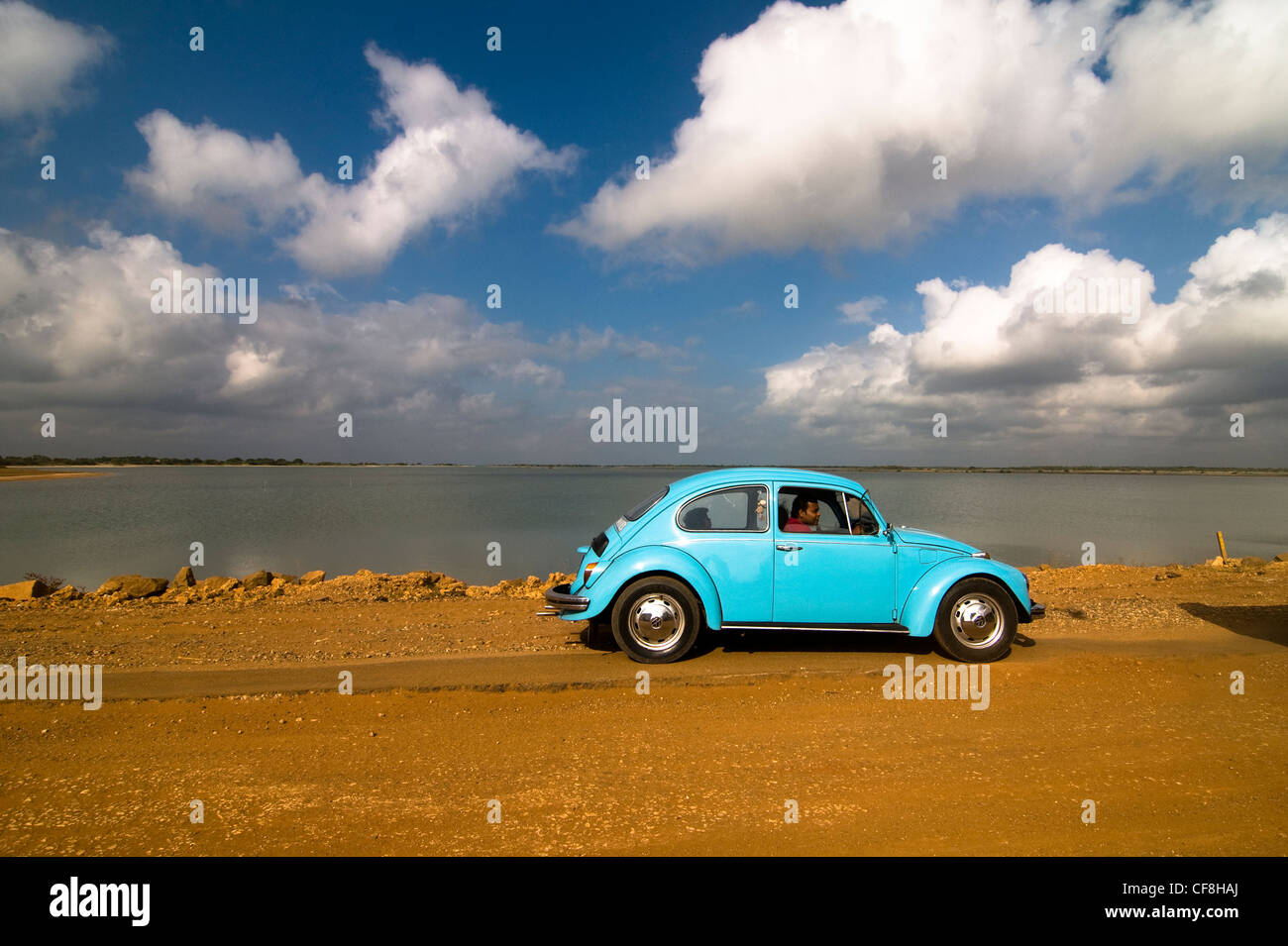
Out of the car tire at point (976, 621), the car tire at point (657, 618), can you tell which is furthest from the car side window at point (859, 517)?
the car tire at point (657, 618)

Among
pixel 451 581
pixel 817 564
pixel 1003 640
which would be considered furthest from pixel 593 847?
pixel 451 581

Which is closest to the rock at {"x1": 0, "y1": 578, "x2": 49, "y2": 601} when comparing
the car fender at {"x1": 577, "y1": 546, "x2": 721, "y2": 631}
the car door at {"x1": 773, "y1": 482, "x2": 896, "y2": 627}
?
the car fender at {"x1": 577, "y1": 546, "x2": 721, "y2": 631}

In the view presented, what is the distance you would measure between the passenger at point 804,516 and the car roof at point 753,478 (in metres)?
0.22

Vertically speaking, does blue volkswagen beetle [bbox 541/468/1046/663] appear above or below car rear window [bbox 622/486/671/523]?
below

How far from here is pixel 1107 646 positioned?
733cm

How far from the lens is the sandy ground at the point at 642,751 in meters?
3.55

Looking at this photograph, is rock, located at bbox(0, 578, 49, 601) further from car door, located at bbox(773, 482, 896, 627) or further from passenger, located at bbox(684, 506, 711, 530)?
car door, located at bbox(773, 482, 896, 627)

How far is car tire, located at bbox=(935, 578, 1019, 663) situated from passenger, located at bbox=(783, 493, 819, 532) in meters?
1.45

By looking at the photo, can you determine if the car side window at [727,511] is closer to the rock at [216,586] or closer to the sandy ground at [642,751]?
the sandy ground at [642,751]

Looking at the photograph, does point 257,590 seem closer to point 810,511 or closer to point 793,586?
point 793,586

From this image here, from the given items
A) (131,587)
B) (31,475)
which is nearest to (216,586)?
(131,587)

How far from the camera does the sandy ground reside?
3553mm

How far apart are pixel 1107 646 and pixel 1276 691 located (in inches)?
57.4

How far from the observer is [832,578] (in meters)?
6.50
